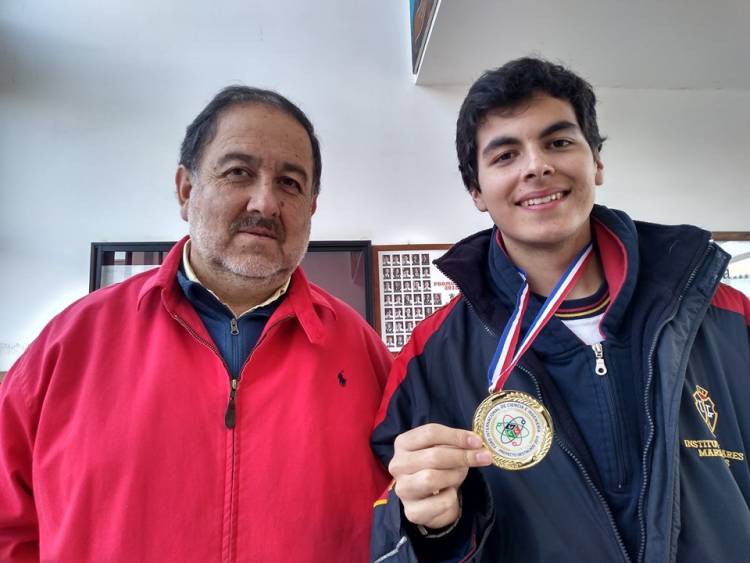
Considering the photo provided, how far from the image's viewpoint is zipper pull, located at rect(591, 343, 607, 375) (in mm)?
956

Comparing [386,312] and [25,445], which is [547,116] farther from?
[386,312]

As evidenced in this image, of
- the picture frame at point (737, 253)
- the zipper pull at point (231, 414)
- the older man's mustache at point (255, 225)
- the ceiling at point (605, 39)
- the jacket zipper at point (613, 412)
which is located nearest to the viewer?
the jacket zipper at point (613, 412)

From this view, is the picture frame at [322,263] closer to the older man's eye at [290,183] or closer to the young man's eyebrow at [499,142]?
the older man's eye at [290,183]

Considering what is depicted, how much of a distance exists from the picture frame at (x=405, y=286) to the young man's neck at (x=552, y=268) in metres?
1.66

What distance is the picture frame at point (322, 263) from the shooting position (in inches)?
107

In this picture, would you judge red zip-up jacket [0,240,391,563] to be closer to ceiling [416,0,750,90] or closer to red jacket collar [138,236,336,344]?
red jacket collar [138,236,336,344]

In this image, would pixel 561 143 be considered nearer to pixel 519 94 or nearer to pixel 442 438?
pixel 519 94

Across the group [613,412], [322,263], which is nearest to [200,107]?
[322,263]

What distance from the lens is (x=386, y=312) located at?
2838mm

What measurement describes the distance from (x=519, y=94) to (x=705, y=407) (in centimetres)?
85

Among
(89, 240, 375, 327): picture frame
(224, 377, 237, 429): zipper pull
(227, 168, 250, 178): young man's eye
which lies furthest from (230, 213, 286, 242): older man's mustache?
(89, 240, 375, 327): picture frame

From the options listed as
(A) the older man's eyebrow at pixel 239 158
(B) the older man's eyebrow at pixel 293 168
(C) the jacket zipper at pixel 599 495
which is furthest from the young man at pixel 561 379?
(A) the older man's eyebrow at pixel 239 158

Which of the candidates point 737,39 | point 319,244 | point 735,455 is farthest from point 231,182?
point 737,39

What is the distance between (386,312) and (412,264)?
36 centimetres
